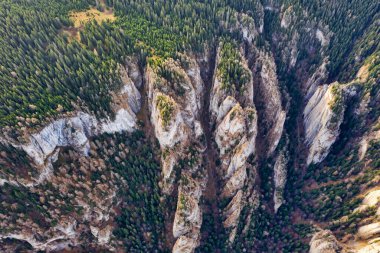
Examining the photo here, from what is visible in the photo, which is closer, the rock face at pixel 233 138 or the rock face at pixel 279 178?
the rock face at pixel 233 138

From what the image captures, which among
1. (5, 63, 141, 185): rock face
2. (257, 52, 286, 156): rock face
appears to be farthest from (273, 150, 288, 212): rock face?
(5, 63, 141, 185): rock face

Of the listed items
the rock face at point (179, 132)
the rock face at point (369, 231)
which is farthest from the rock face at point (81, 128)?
the rock face at point (369, 231)

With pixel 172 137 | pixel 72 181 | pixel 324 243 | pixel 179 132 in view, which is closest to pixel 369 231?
pixel 324 243

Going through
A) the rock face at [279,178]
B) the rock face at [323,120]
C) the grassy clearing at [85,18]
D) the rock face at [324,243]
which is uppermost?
the grassy clearing at [85,18]

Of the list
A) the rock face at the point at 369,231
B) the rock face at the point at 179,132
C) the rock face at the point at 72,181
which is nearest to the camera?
the rock face at the point at 72,181

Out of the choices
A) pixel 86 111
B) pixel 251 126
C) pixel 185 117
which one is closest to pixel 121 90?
pixel 86 111

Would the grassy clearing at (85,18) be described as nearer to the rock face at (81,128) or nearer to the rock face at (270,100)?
the rock face at (81,128)
